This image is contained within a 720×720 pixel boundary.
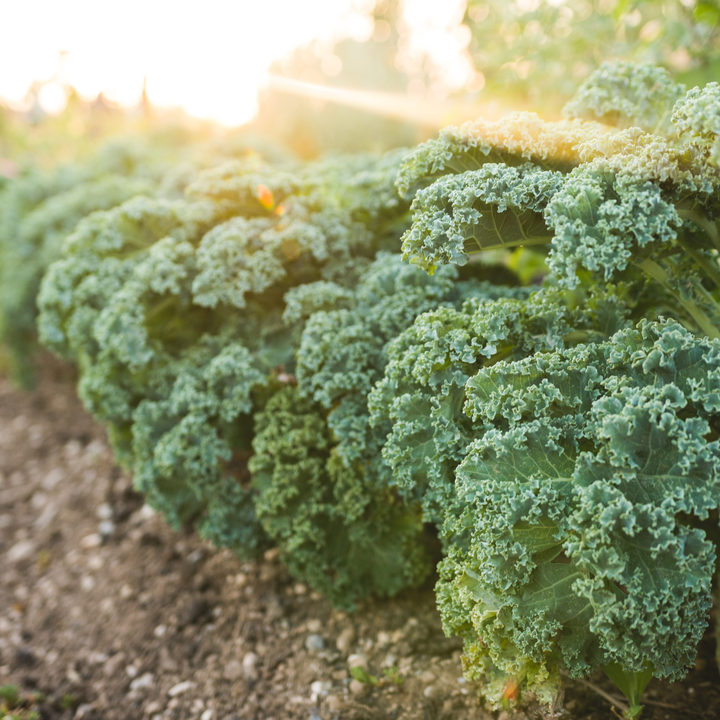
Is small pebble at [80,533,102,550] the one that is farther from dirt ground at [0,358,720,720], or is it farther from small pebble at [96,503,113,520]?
small pebble at [96,503,113,520]

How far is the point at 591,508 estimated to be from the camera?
1666 mm

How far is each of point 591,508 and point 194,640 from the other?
2.52 metres

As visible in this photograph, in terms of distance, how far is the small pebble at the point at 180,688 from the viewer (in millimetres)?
2816

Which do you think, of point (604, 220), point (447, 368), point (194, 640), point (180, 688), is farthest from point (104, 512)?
point (604, 220)

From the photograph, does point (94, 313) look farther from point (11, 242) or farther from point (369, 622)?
point (11, 242)

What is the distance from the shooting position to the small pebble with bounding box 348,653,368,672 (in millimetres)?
2684

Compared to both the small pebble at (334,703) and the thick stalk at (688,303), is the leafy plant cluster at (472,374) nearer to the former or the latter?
the thick stalk at (688,303)

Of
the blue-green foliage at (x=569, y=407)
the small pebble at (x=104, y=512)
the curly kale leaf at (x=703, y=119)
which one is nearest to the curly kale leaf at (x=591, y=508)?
the blue-green foliage at (x=569, y=407)

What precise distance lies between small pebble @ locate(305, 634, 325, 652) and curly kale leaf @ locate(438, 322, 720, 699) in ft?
3.34

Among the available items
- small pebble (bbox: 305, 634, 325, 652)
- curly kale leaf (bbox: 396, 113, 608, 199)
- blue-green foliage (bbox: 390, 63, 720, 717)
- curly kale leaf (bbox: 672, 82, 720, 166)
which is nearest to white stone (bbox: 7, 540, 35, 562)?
small pebble (bbox: 305, 634, 325, 652)

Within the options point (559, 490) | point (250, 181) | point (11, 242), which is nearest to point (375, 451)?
point (559, 490)

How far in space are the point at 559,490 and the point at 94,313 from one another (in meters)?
3.25

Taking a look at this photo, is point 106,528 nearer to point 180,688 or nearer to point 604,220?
point 180,688

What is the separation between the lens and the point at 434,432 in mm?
2240
